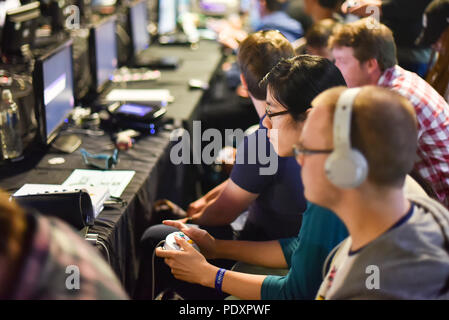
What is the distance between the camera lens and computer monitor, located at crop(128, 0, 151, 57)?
3.81 metres

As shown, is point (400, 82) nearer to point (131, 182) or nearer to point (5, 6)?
point (131, 182)

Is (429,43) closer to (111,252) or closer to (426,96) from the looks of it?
(426,96)

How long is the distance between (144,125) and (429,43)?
150 cm

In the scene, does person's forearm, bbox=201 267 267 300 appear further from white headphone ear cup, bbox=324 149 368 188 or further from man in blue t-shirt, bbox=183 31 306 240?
white headphone ear cup, bbox=324 149 368 188

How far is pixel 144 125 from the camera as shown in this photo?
2543 millimetres

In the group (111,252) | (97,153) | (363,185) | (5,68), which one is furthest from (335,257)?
(5,68)

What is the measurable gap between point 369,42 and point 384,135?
57.5 inches

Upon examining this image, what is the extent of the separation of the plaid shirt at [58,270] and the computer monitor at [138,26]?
3235 mm

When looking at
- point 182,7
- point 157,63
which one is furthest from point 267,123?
point 182,7

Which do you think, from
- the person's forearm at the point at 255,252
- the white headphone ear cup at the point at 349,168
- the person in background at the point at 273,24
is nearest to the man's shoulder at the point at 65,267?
the white headphone ear cup at the point at 349,168

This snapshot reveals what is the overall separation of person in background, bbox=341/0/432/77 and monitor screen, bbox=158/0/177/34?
2.24 meters

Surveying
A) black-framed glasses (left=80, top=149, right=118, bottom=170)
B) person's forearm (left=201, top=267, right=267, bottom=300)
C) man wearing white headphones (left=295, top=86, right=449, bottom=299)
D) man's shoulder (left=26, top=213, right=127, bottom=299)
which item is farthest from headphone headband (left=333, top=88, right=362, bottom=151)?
black-framed glasses (left=80, top=149, right=118, bottom=170)

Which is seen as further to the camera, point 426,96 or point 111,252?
point 426,96

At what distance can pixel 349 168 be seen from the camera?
2.92 feet
